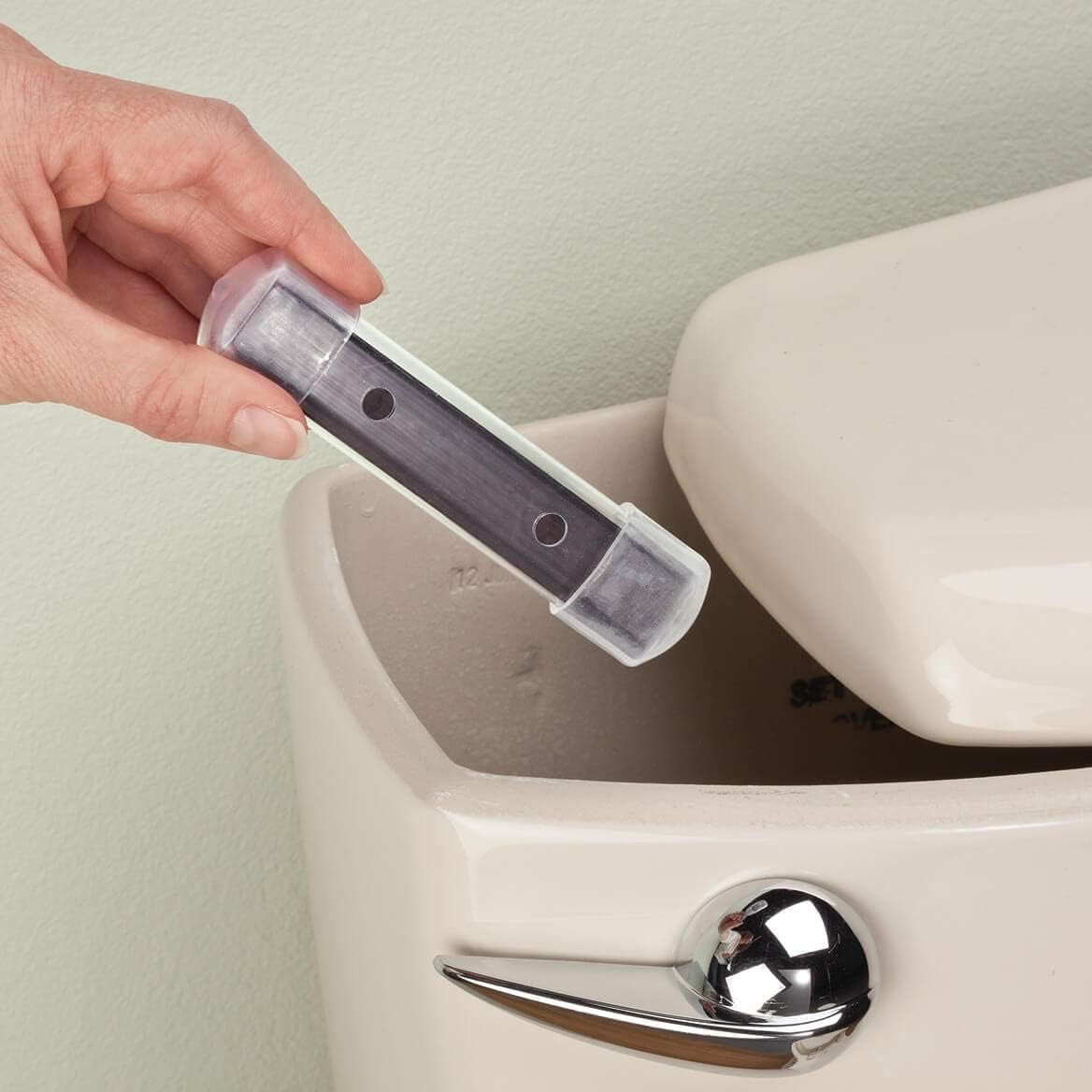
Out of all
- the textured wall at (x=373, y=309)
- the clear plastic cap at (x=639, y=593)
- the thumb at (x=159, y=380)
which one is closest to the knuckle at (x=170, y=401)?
the thumb at (x=159, y=380)

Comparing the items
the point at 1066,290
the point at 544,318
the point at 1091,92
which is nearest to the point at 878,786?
the point at 1066,290

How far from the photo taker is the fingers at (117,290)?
41 cm

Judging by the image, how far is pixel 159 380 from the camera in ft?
1.04

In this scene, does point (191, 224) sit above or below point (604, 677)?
above

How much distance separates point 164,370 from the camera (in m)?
0.32

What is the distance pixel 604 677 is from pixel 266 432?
0.21m

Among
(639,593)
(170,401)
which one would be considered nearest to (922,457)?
(639,593)

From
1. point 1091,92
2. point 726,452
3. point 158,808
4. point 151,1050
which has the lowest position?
point 151,1050

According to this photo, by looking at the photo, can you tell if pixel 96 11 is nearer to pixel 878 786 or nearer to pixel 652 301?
pixel 652 301

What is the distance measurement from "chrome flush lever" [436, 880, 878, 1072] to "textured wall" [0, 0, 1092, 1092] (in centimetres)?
28

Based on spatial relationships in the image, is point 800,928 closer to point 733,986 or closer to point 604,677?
point 733,986

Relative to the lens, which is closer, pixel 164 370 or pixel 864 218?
pixel 164 370

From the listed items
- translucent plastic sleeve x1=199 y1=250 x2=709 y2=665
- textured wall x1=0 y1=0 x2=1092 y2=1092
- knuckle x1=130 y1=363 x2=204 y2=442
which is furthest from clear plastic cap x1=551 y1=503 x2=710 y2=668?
textured wall x1=0 y1=0 x2=1092 y2=1092

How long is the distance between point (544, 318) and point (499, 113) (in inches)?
3.2
